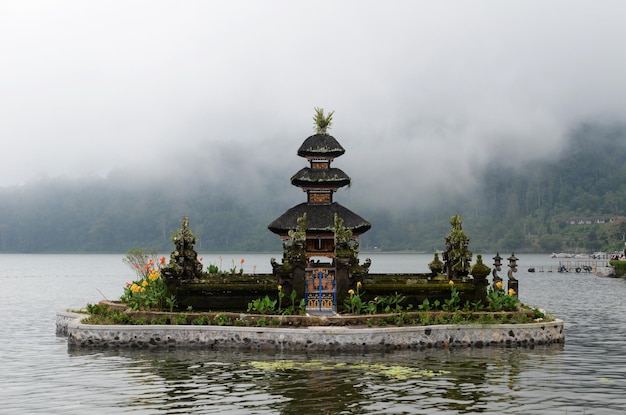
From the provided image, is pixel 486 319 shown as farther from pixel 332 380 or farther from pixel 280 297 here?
pixel 332 380

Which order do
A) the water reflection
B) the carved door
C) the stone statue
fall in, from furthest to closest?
the stone statue < the carved door < the water reflection

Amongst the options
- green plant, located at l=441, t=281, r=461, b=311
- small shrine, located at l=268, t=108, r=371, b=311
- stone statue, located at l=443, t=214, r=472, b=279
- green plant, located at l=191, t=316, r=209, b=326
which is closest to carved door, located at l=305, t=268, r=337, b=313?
small shrine, located at l=268, t=108, r=371, b=311

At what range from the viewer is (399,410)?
889 inches

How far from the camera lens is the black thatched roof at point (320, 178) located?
48406 mm

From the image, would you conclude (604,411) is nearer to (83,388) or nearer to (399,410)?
(399,410)

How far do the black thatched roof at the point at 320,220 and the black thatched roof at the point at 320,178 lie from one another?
1466mm

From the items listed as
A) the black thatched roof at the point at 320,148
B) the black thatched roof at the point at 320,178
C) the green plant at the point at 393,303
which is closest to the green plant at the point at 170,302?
the green plant at the point at 393,303

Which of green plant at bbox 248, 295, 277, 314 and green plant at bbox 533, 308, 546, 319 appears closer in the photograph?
green plant at bbox 248, 295, 277, 314

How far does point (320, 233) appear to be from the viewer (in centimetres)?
4725

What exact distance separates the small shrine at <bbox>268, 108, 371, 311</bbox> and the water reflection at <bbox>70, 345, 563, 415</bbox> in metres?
5.95

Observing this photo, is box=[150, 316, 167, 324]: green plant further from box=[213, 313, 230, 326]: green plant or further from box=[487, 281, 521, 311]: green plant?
box=[487, 281, 521, 311]: green plant

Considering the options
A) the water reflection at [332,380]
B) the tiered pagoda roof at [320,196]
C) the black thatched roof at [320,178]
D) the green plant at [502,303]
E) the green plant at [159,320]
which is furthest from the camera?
the black thatched roof at [320,178]

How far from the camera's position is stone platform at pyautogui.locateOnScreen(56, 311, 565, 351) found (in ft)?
110

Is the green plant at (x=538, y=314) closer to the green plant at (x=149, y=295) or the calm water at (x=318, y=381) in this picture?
the calm water at (x=318, y=381)
